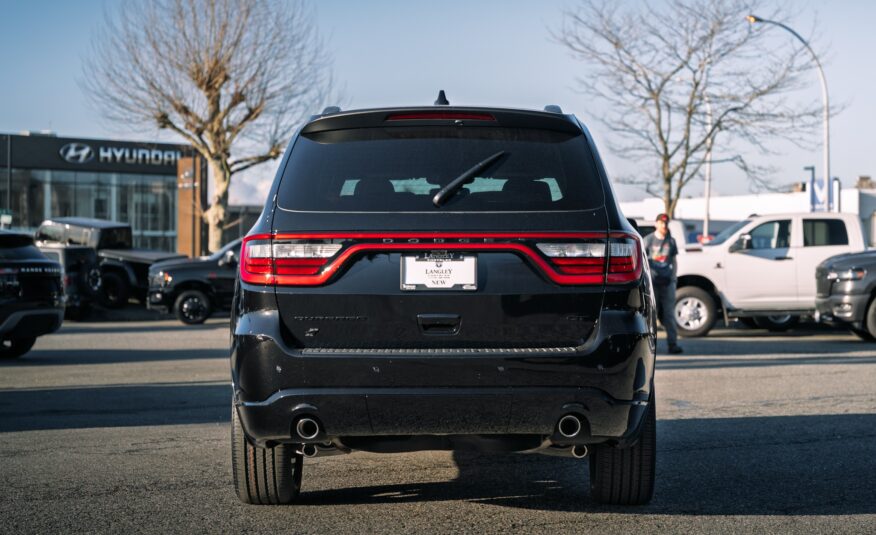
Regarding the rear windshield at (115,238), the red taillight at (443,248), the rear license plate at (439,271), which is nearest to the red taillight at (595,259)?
the red taillight at (443,248)

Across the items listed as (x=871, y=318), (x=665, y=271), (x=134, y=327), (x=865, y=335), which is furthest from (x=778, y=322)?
(x=134, y=327)

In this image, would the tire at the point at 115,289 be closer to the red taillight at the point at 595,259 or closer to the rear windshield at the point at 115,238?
the rear windshield at the point at 115,238

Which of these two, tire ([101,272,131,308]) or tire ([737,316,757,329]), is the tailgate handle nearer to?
tire ([737,316,757,329])

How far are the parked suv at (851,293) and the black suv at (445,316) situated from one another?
1250 centimetres

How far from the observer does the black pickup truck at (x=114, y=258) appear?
82.3ft

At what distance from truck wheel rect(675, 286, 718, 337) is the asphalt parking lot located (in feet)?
22.9

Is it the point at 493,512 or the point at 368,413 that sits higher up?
the point at 368,413

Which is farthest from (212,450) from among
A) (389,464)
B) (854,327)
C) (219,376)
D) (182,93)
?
(182,93)

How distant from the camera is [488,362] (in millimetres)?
4344

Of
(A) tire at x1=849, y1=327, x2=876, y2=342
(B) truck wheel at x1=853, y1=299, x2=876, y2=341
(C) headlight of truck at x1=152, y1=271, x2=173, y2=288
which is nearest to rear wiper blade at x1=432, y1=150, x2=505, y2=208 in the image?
(B) truck wheel at x1=853, y1=299, x2=876, y2=341

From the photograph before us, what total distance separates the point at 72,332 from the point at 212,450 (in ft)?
45.6

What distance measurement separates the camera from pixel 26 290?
40.7 feet

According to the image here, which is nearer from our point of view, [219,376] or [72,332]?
[219,376]

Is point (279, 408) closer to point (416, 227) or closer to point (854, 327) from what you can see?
point (416, 227)
